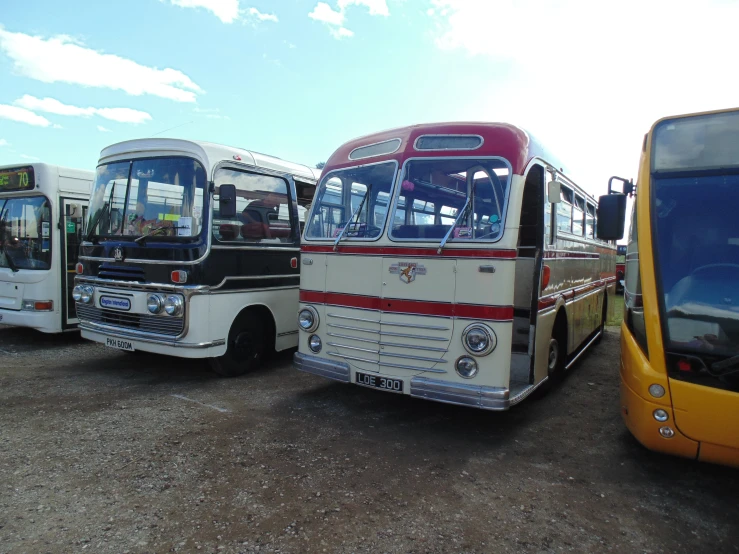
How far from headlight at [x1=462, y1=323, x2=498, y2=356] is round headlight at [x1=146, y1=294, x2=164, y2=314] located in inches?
146

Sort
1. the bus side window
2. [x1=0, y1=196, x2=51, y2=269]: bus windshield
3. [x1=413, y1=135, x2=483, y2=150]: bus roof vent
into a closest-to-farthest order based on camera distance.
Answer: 1. [x1=413, y1=135, x2=483, y2=150]: bus roof vent
2. the bus side window
3. [x1=0, y1=196, x2=51, y2=269]: bus windshield

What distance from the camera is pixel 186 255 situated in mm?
6102

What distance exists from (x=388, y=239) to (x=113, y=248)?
382 cm

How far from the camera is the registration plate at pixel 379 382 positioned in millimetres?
4945

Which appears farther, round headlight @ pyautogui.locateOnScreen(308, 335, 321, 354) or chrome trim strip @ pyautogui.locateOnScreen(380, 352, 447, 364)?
round headlight @ pyautogui.locateOnScreen(308, 335, 321, 354)

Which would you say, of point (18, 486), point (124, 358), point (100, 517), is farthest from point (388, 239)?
point (124, 358)

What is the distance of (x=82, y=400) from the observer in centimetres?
573

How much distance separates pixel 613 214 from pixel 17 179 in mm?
8966

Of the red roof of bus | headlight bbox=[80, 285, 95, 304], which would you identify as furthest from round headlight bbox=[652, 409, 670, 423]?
headlight bbox=[80, 285, 95, 304]

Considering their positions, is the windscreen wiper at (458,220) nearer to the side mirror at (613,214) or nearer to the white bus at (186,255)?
the side mirror at (613,214)

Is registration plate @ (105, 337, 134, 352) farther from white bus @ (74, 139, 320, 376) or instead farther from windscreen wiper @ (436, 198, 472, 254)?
windscreen wiper @ (436, 198, 472, 254)

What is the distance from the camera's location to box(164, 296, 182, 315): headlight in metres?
6.04

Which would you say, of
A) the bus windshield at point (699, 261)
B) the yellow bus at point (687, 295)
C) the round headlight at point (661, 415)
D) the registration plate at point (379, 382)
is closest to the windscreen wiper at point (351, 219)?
the registration plate at point (379, 382)

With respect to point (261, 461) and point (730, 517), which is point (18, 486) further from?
point (730, 517)
